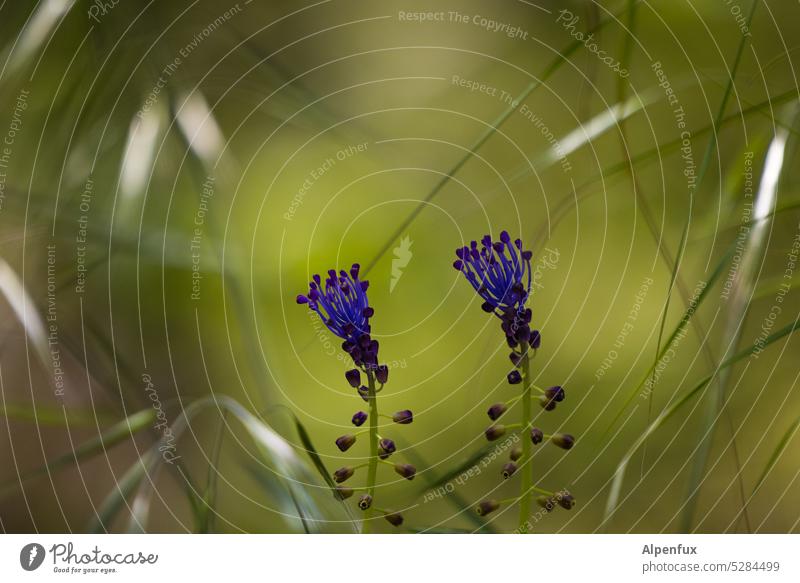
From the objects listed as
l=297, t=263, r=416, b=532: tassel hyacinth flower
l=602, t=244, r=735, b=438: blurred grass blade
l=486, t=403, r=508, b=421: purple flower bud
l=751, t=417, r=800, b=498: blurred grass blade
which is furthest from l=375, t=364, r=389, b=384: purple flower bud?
l=751, t=417, r=800, b=498: blurred grass blade

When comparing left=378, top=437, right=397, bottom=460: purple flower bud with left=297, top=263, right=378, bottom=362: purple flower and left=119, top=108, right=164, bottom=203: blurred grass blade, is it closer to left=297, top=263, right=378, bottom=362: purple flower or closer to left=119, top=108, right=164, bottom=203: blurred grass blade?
left=297, top=263, right=378, bottom=362: purple flower

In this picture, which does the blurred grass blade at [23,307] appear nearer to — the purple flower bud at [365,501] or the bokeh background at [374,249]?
the bokeh background at [374,249]

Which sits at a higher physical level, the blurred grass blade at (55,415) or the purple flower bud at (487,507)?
the blurred grass blade at (55,415)

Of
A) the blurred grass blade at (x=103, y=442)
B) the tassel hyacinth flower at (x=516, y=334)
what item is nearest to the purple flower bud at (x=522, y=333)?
the tassel hyacinth flower at (x=516, y=334)

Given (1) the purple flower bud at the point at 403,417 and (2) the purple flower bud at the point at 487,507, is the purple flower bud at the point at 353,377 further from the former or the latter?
(2) the purple flower bud at the point at 487,507

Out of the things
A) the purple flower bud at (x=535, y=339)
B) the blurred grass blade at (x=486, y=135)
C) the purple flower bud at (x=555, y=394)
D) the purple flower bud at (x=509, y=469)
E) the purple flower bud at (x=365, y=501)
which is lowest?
the purple flower bud at (x=365, y=501)
